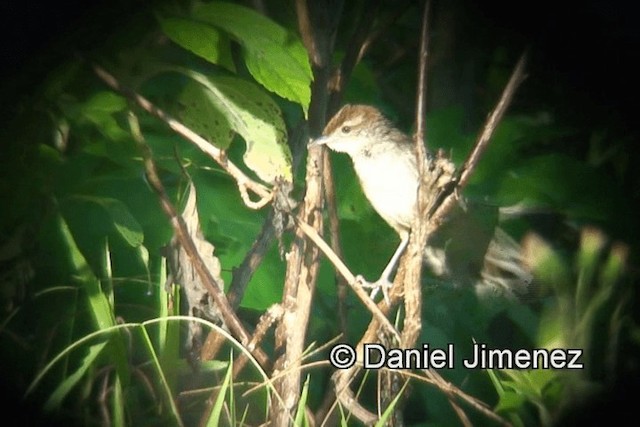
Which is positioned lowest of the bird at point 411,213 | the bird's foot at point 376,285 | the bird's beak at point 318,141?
the bird's foot at point 376,285

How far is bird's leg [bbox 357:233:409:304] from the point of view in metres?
1.01

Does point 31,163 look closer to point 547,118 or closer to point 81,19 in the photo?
point 81,19

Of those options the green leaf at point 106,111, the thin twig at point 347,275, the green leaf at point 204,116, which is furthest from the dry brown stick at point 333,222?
the green leaf at point 106,111

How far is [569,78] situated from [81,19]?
1.78 feet

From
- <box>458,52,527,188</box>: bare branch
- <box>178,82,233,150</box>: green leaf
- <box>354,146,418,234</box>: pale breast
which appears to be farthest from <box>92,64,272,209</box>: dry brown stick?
<box>458,52,527,188</box>: bare branch

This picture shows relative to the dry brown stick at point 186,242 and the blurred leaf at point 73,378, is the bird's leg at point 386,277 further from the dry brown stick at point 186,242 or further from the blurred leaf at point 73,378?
the blurred leaf at point 73,378

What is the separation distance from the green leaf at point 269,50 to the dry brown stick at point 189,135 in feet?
0.34

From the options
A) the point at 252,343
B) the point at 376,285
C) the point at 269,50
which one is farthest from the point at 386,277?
the point at 269,50

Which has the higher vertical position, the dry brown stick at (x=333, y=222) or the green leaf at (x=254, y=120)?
the green leaf at (x=254, y=120)

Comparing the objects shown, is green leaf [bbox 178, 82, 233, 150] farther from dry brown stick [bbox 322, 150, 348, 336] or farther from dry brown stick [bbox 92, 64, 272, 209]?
dry brown stick [bbox 322, 150, 348, 336]

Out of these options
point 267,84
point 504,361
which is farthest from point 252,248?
point 504,361

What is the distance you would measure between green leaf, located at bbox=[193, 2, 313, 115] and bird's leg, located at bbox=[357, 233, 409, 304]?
189 millimetres
